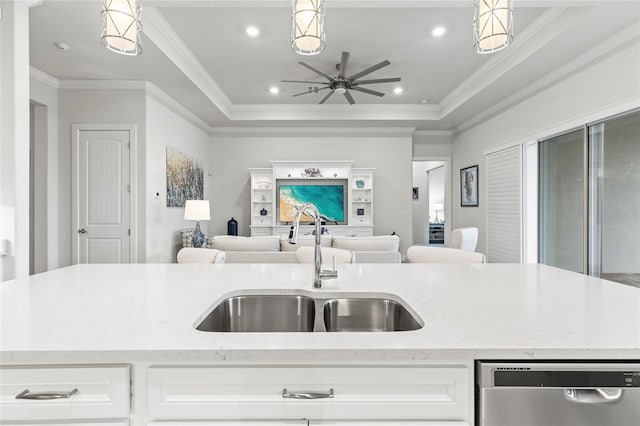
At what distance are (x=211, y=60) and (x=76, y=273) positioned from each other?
3.39 m

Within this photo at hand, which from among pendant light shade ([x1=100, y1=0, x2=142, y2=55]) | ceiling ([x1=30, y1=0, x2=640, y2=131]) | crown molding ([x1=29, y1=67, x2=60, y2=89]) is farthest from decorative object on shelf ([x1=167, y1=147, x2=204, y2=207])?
pendant light shade ([x1=100, y1=0, x2=142, y2=55])

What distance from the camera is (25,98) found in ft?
7.48

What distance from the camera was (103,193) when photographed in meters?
4.30

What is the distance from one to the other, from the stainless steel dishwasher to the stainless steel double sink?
18.3 inches

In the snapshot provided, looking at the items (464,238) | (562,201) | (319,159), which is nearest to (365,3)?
(464,238)

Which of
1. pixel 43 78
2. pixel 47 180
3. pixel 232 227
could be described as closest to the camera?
pixel 43 78

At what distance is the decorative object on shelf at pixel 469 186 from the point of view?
615cm

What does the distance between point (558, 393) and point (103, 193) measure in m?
4.85

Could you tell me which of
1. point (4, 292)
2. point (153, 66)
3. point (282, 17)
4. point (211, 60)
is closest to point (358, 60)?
point (282, 17)

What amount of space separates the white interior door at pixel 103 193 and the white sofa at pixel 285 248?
1.57 meters

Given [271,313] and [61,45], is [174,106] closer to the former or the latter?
[61,45]

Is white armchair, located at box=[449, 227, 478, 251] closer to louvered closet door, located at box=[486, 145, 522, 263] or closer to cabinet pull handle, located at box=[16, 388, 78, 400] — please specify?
louvered closet door, located at box=[486, 145, 522, 263]

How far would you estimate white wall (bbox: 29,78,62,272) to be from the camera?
4.14 metres

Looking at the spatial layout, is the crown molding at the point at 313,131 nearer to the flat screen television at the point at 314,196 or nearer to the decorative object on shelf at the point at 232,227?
the flat screen television at the point at 314,196
